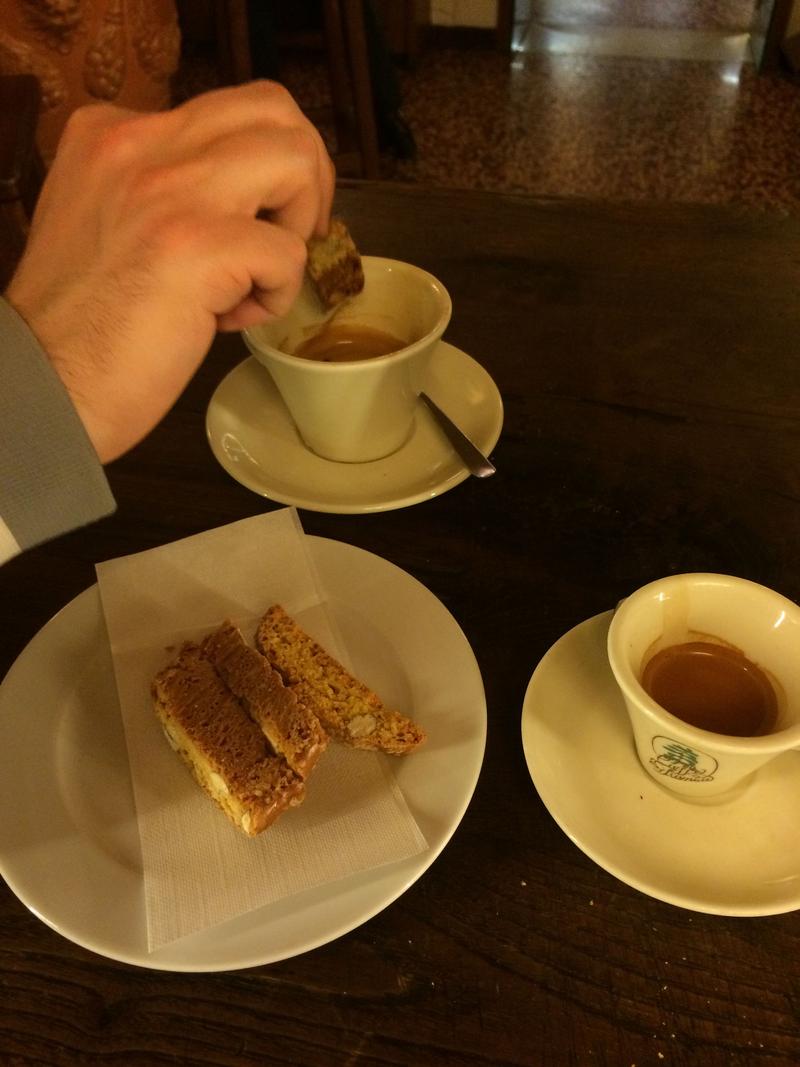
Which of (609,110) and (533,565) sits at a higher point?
(533,565)

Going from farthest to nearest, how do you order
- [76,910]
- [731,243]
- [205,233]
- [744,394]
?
[731,243] < [744,394] < [205,233] < [76,910]

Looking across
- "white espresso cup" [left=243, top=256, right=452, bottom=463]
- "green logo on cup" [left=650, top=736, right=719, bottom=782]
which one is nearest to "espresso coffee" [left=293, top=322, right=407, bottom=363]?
"white espresso cup" [left=243, top=256, right=452, bottom=463]

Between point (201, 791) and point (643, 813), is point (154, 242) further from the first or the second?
point (643, 813)

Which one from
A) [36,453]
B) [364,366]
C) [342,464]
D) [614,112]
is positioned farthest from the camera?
[614,112]

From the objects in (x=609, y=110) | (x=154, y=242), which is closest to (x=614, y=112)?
(x=609, y=110)

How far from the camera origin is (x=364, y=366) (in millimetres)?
717

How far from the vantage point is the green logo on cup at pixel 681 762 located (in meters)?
0.50

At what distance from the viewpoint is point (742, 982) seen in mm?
476

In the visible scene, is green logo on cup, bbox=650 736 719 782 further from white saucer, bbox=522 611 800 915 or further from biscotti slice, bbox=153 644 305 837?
biscotti slice, bbox=153 644 305 837

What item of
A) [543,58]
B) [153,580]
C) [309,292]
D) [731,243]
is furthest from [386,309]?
[543,58]

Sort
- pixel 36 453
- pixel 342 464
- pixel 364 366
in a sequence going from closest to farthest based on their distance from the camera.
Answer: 1. pixel 36 453
2. pixel 364 366
3. pixel 342 464

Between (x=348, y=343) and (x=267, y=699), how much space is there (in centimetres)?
45

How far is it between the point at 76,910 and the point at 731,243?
1057mm

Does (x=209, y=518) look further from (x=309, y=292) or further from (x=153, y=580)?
(x=309, y=292)
